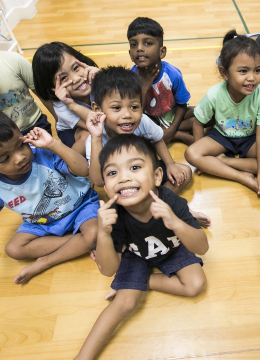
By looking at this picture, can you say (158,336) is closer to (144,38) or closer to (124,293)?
(124,293)

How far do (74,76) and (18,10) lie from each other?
2.30 metres

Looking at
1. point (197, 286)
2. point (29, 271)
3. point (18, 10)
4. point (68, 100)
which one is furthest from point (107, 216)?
point (18, 10)

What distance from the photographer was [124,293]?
2.72 ft

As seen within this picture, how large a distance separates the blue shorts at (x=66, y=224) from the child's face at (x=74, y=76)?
0.44 m

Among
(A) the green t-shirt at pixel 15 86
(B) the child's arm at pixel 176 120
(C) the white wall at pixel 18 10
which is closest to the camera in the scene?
(A) the green t-shirt at pixel 15 86

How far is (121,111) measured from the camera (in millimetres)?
882

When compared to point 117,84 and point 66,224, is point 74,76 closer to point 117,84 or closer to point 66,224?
point 117,84

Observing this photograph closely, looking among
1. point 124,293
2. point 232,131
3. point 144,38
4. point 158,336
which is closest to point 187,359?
point 158,336

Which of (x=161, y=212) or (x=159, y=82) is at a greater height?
(x=159, y=82)

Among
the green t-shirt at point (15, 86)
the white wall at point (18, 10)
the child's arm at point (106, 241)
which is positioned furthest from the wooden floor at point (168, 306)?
the white wall at point (18, 10)

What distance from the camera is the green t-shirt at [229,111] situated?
42.1 inches

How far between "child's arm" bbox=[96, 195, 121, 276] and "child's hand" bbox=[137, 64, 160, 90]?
66cm

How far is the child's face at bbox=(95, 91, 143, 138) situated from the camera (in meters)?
0.88

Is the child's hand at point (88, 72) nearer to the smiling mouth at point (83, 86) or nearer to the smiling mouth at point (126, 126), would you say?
the smiling mouth at point (83, 86)
